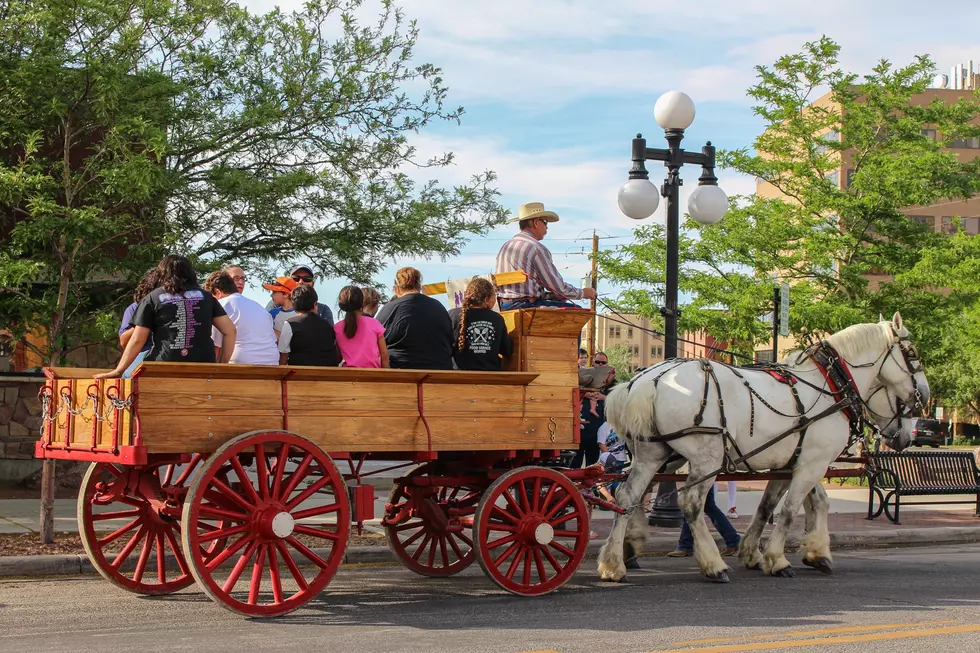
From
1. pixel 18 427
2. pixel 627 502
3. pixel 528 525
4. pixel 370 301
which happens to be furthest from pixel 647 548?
pixel 18 427

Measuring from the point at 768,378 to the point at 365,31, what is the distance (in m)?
6.23

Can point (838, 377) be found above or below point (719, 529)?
above

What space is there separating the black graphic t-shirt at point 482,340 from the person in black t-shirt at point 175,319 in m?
2.03

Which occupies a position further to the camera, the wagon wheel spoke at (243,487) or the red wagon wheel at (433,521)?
the red wagon wheel at (433,521)

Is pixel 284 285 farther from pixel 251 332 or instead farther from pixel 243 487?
pixel 243 487

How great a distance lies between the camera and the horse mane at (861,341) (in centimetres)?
1034

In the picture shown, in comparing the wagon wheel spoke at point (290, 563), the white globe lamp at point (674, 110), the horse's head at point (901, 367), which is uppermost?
the white globe lamp at point (674, 110)

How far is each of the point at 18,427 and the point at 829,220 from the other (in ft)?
55.2

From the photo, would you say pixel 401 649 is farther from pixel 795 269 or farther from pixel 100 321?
pixel 795 269

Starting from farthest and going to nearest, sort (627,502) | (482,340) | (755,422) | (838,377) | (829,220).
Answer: (829,220) → (838,377) → (755,422) → (627,502) → (482,340)

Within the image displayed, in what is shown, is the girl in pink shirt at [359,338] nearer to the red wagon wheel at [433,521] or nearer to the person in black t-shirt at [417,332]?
the person in black t-shirt at [417,332]

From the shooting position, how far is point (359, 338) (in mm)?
8305

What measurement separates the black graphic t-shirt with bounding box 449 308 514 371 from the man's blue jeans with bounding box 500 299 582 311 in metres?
0.44

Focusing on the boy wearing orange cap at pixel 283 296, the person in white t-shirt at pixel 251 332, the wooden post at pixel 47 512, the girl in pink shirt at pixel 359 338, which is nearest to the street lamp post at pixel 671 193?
the boy wearing orange cap at pixel 283 296
